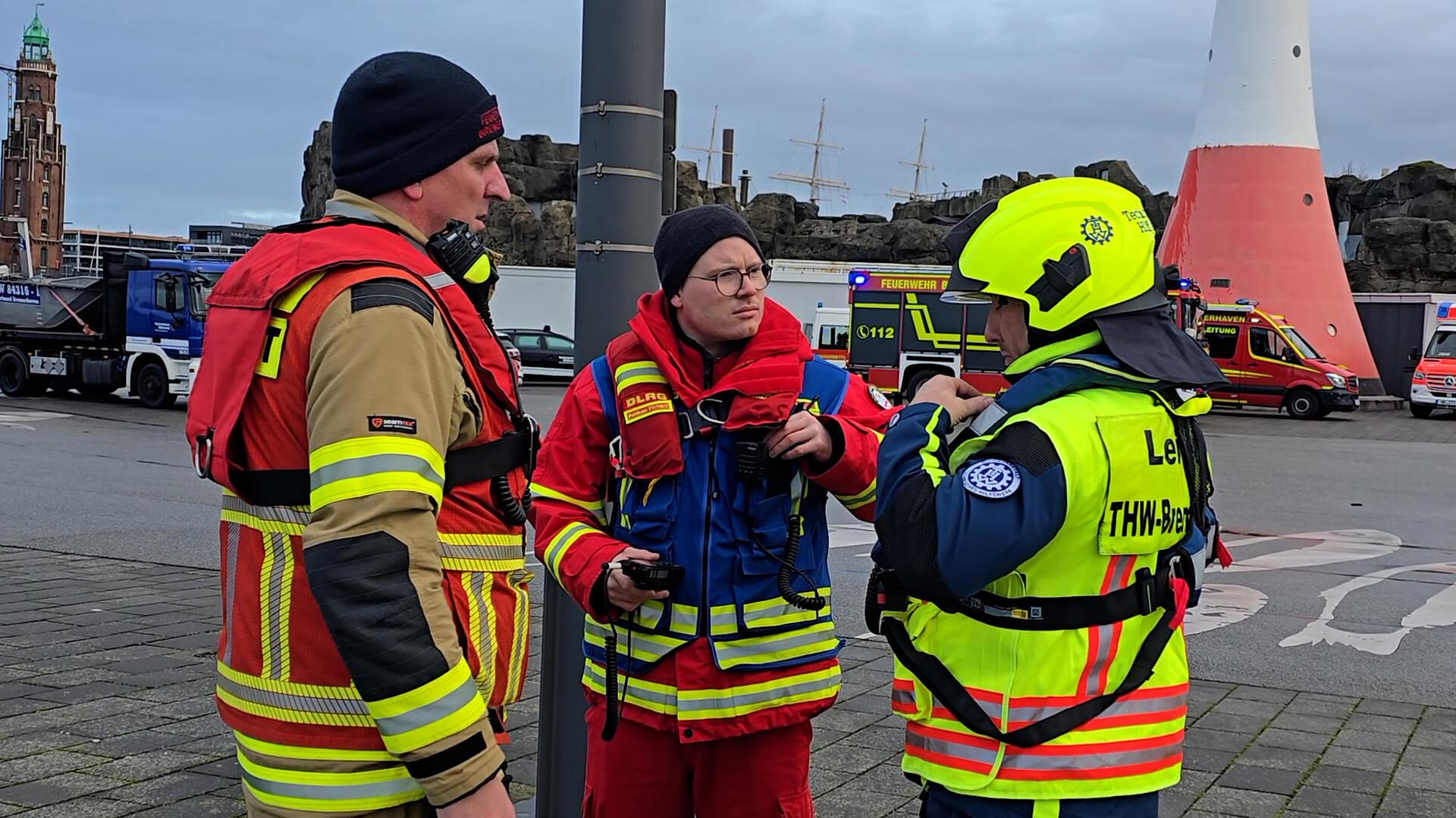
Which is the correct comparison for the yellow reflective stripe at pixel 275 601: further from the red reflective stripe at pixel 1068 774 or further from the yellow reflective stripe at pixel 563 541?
the red reflective stripe at pixel 1068 774

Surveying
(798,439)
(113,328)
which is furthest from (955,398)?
(113,328)

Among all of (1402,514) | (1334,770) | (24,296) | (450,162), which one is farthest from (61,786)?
(24,296)

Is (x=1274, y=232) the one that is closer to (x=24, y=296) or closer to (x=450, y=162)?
(x=24, y=296)

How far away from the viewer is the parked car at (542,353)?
3534cm

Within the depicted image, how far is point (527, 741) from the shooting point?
5750 millimetres

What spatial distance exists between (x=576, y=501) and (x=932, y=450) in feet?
3.41

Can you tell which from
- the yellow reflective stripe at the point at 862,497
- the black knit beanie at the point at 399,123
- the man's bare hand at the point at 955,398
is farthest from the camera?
the yellow reflective stripe at the point at 862,497

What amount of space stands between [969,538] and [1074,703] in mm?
394

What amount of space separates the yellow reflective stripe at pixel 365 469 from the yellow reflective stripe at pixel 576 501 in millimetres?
1291

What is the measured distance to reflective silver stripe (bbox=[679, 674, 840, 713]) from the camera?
3133 millimetres

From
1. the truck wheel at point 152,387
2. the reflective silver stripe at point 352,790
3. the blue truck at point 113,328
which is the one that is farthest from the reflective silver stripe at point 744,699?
the truck wheel at point 152,387

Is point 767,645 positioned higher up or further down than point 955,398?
further down

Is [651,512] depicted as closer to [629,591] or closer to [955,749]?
[629,591]

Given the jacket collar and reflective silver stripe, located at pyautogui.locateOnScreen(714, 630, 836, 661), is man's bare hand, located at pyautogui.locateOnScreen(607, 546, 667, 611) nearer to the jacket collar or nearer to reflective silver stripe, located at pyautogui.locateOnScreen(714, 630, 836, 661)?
reflective silver stripe, located at pyautogui.locateOnScreen(714, 630, 836, 661)
